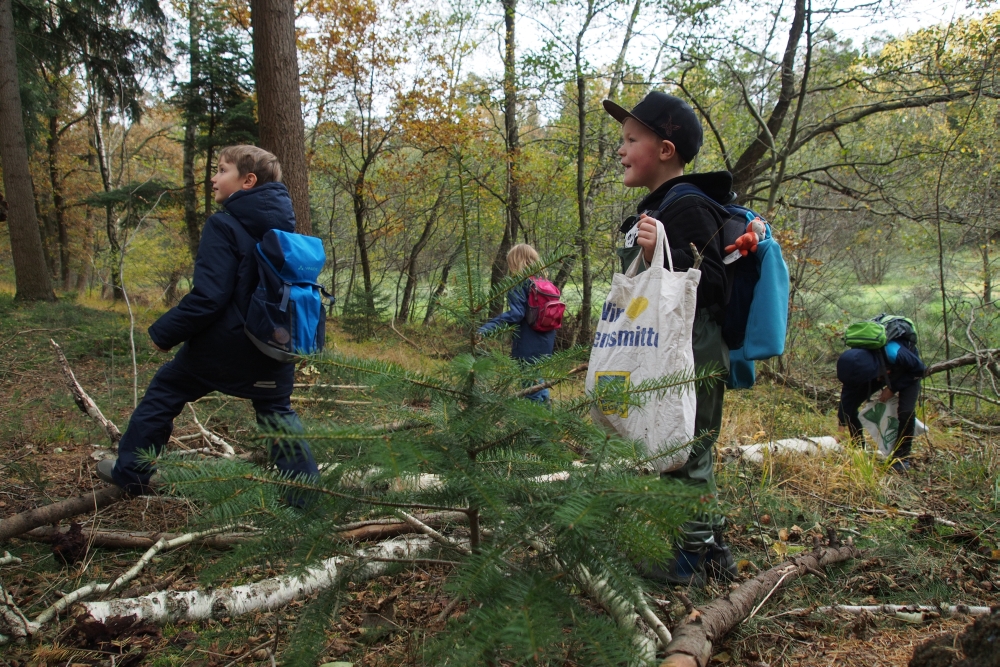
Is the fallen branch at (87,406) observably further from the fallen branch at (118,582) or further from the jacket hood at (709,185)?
the jacket hood at (709,185)

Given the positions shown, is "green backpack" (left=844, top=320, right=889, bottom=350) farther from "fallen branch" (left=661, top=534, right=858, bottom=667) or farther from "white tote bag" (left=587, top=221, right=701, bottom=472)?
"white tote bag" (left=587, top=221, right=701, bottom=472)

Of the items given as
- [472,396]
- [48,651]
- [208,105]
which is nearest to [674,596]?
[472,396]

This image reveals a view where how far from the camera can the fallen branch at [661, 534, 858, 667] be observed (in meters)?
1.69

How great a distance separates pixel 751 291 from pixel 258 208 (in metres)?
2.34

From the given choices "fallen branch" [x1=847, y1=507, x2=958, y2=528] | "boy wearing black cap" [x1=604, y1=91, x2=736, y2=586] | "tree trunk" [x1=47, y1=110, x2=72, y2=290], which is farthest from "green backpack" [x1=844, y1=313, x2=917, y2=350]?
"tree trunk" [x1=47, y1=110, x2=72, y2=290]

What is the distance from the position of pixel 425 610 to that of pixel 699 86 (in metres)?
8.26

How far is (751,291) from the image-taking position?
233 centimetres

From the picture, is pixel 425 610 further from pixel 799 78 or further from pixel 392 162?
pixel 392 162

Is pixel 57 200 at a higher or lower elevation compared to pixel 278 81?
higher

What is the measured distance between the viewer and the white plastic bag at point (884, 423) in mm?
5242

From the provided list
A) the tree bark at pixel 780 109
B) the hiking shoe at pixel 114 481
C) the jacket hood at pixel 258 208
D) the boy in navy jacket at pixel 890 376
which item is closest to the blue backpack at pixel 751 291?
the jacket hood at pixel 258 208

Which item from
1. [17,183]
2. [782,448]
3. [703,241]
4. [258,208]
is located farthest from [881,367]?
[17,183]

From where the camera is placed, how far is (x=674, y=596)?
7.18 ft

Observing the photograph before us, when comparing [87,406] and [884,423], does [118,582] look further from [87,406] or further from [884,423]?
[884,423]
